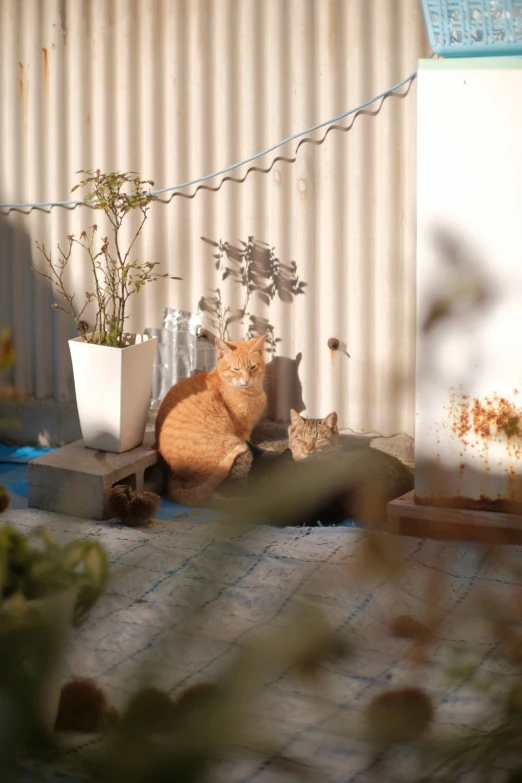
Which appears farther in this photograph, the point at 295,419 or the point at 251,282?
the point at 251,282

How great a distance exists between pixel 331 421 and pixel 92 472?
3.85ft

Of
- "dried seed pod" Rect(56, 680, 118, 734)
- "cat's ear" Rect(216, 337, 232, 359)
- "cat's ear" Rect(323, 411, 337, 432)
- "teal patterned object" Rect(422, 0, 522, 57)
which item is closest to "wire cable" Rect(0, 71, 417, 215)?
"cat's ear" Rect(216, 337, 232, 359)

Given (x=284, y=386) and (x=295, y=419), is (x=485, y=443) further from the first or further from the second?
(x=284, y=386)

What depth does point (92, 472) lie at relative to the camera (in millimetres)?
4035

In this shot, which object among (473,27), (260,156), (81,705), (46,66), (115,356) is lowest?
(115,356)

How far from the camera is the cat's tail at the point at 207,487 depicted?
4230 mm

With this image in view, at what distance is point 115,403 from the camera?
13.9ft

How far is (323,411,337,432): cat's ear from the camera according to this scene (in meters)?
4.46

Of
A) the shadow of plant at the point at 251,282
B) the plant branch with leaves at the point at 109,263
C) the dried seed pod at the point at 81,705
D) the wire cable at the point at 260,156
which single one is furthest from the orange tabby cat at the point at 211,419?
the dried seed pod at the point at 81,705

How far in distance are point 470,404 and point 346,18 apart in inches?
80.3

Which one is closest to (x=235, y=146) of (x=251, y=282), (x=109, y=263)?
(x=251, y=282)

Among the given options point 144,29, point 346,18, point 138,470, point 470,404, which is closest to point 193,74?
point 144,29

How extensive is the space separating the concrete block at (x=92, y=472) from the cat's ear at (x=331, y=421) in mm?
828

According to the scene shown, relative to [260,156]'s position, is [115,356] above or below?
below
